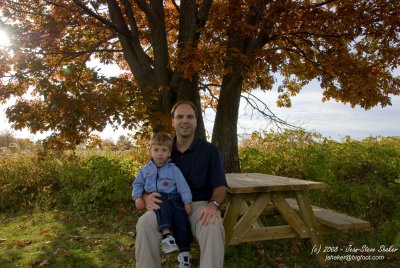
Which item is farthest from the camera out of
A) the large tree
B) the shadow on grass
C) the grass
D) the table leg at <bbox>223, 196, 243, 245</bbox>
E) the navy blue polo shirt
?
the large tree

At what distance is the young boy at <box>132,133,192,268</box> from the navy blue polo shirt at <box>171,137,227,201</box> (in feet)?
0.61

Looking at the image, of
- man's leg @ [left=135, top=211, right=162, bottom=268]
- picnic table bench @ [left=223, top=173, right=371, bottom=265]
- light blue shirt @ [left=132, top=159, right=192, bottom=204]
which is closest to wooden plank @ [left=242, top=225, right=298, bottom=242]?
picnic table bench @ [left=223, top=173, right=371, bottom=265]

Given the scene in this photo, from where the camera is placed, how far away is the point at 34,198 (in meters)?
8.73

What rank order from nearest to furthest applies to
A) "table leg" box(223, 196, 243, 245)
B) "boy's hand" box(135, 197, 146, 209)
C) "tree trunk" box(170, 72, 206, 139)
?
"boy's hand" box(135, 197, 146, 209)
"table leg" box(223, 196, 243, 245)
"tree trunk" box(170, 72, 206, 139)

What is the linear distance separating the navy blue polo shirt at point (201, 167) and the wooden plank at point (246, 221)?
0.44 m

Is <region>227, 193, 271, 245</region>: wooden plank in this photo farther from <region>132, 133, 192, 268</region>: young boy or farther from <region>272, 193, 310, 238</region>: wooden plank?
<region>132, 133, 192, 268</region>: young boy

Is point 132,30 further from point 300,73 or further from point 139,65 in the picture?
point 300,73

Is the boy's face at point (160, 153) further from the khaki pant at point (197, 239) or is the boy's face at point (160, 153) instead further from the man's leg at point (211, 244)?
the man's leg at point (211, 244)

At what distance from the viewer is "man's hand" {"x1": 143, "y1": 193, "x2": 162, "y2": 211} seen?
3721 millimetres

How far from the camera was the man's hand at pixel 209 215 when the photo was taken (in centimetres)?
357

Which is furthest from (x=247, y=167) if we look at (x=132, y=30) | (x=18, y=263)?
(x=18, y=263)

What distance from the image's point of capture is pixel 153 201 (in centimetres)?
377

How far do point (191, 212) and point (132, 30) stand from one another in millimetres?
4145

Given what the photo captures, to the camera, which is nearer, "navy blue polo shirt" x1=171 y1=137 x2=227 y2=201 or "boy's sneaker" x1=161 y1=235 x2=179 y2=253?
"boy's sneaker" x1=161 y1=235 x2=179 y2=253
